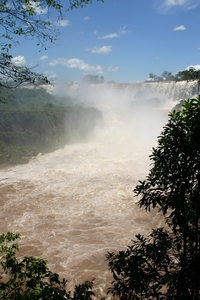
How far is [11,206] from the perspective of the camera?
10.6m

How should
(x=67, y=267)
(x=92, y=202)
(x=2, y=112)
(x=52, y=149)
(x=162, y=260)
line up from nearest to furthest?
1. (x=162, y=260)
2. (x=67, y=267)
3. (x=92, y=202)
4. (x=52, y=149)
5. (x=2, y=112)

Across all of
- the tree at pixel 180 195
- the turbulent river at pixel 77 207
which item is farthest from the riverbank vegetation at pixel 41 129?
the tree at pixel 180 195

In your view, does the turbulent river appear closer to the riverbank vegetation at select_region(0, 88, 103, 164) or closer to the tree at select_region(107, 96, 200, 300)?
the riverbank vegetation at select_region(0, 88, 103, 164)

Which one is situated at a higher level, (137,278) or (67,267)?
(137,278)

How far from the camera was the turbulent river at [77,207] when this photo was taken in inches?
287

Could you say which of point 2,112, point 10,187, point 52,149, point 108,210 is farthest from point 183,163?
point 2,112

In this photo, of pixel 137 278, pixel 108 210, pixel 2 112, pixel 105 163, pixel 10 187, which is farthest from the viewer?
pixel 2 112

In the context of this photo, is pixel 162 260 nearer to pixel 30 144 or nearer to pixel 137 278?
pixel 137 278

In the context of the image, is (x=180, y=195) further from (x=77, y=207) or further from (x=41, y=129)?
(x=41, y=129)

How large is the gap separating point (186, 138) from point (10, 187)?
467 inches

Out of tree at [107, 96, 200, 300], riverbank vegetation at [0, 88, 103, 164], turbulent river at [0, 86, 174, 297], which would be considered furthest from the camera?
riverbank vegetation at [0, 88, 103, 164]

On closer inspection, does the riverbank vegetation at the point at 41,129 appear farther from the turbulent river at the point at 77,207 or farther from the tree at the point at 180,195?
the tree at the point at 180,195

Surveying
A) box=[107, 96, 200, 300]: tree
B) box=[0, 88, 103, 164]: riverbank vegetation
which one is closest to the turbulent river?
box=[0, 88, 103, 164]: riverbank vegetation

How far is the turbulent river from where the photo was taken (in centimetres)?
730
